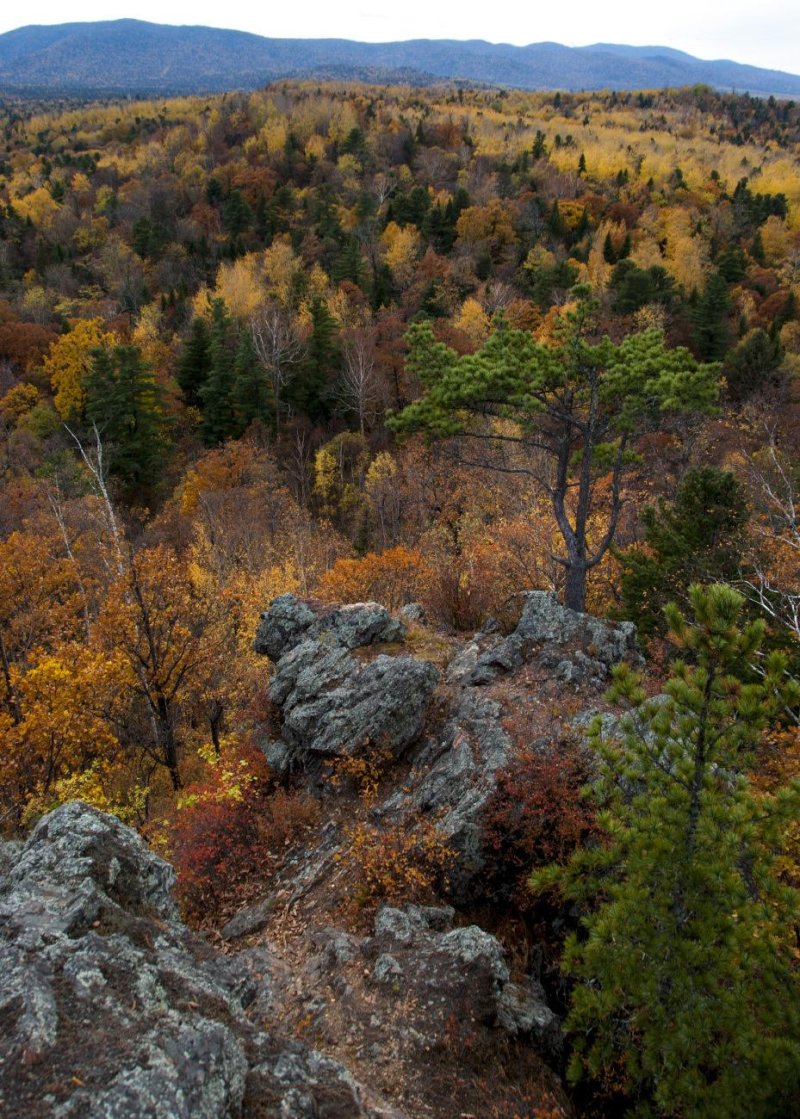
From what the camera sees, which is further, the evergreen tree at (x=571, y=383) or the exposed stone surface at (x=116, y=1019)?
the evergreen tree at (x=571, y=383)

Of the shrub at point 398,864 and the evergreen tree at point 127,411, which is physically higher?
the shrub at point 398,864

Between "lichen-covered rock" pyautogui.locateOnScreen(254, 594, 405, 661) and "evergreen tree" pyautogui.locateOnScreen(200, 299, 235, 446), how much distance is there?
113ft

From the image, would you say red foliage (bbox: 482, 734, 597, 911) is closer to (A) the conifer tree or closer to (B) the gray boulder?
(B) the gray boulder

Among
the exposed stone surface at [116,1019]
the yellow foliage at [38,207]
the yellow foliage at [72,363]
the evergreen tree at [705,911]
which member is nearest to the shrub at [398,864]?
the exposed stone surface at [116,1019]

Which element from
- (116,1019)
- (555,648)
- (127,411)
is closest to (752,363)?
(555,648)

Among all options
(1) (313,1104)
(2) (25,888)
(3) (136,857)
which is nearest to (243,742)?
(3) (136,857)

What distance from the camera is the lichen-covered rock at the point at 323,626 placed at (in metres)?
15.3

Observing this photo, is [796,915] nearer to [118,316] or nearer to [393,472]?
[393,472]

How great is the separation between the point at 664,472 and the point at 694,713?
29.9 meters

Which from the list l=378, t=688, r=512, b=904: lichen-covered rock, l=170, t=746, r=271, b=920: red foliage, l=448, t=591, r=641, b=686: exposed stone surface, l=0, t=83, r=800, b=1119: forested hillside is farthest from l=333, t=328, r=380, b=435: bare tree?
l=378, t=688, r=512, b=904: lichen-covered rock

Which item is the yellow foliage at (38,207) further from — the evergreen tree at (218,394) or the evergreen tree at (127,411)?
the evergreen tree at (127,411)

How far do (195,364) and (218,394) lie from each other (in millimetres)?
6541

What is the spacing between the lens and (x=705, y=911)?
19.0 feet

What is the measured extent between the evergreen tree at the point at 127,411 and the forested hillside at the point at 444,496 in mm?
273
